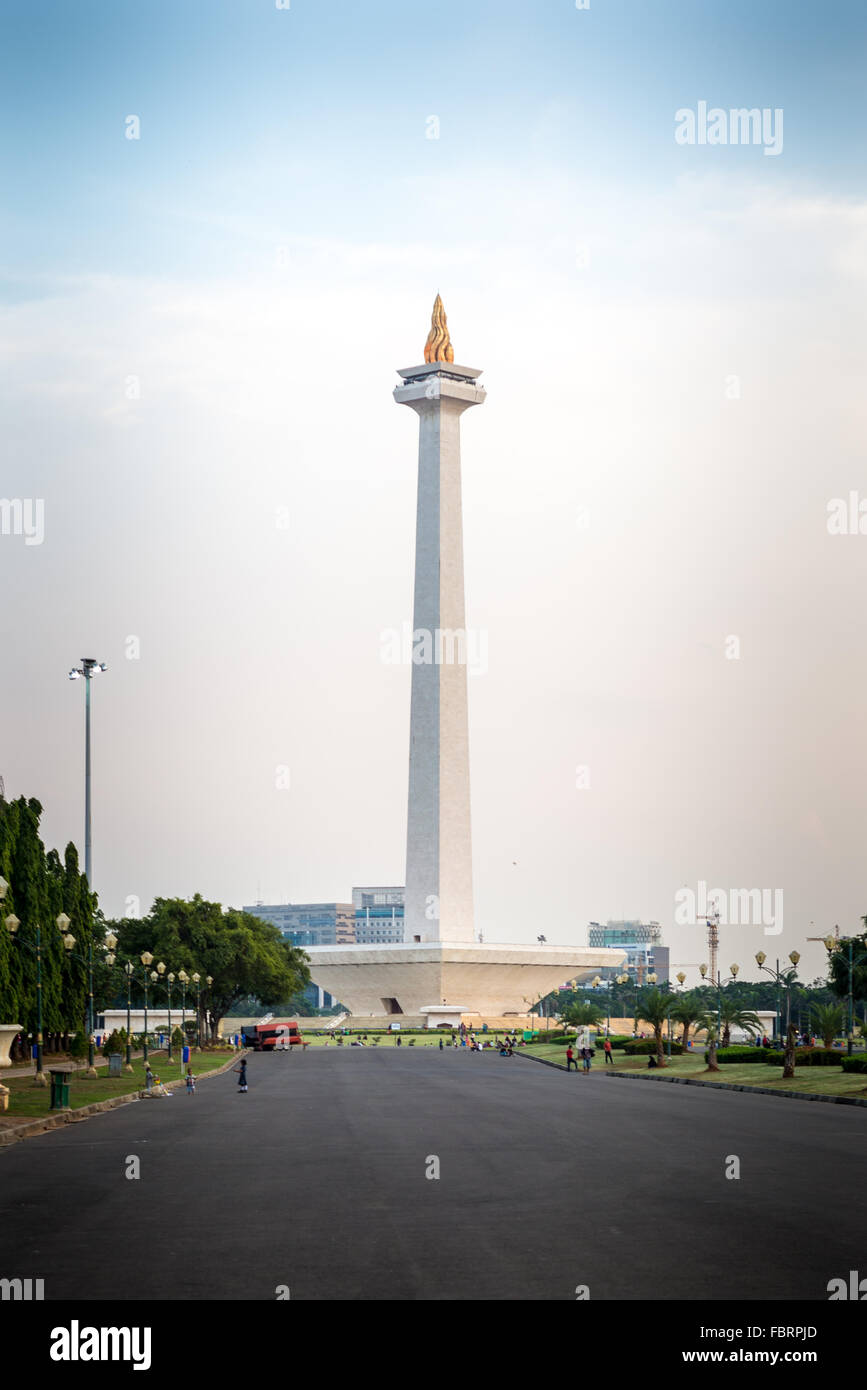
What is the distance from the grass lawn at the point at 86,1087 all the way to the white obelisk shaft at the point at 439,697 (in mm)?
54232

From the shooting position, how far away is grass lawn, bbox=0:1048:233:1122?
1400 inches

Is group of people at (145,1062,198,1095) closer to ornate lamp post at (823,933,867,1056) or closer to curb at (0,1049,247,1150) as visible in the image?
curb at (0,1049,247,1150)

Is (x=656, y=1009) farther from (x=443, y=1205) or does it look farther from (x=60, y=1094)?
(x=443, y=1205)

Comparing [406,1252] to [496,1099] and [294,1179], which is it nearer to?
[294,1179]

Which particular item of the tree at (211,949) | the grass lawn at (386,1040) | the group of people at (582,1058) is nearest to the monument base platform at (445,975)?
the grass lawn at (386,1040)

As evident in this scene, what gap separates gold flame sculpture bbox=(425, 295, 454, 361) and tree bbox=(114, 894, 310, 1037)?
49185 millimetres

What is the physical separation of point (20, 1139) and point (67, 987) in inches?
1347

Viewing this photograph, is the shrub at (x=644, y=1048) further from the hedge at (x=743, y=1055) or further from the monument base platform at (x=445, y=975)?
the monument base platform at (x=445, y=975)

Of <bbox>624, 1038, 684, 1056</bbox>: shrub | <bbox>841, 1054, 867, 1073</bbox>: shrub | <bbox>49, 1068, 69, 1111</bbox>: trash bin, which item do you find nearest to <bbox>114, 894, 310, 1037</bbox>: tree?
<bbox>624, 1038, 684, 1056</bbox>: shrub

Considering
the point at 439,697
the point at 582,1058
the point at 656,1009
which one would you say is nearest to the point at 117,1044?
the point at 582,1058
